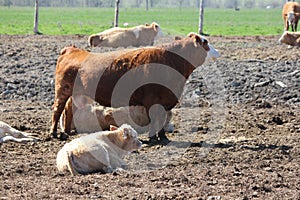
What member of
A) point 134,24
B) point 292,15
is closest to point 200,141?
point 292,15

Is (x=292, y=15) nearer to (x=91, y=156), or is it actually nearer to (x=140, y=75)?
(x=140, y=75)

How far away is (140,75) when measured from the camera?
1194 cm

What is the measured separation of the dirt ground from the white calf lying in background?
179mm

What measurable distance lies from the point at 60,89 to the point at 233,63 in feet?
25.2

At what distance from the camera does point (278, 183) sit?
859 centimetres

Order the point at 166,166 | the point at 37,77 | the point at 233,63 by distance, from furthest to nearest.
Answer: the point at 233,63
the point at 37,77
the point at 166,166

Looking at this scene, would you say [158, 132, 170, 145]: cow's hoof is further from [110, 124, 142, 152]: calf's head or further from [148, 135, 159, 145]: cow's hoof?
[110, 124, 142, 152]: calf's head

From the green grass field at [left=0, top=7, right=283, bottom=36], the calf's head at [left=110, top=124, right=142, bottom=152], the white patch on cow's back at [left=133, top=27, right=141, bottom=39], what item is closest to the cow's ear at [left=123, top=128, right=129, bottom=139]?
the calf's head at [left=110, top=124, right=142, bottom=152]

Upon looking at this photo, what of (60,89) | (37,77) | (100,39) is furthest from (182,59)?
(100,39)

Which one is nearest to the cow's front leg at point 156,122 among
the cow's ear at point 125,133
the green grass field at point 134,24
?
the cow's ear at point 125,133

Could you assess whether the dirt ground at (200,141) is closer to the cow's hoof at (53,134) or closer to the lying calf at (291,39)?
the cow's hoof at (53,134)

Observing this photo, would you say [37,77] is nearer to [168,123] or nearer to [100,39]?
[168,123]

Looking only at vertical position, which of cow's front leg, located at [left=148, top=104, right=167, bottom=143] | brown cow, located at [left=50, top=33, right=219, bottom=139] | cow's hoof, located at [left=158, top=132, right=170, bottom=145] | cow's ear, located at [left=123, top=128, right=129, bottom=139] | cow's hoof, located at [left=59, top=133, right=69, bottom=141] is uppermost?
brown cow, located at [left=50, top=33, right=219, bottom=139]

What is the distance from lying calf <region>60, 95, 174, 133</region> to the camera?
1259 centimetres
